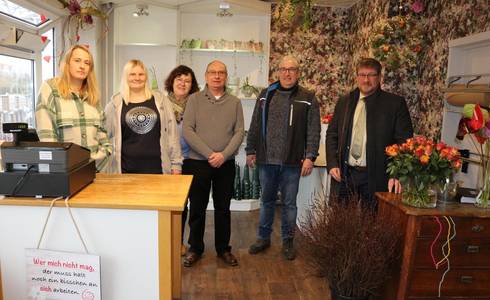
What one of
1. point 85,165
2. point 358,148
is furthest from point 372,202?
point 85,165

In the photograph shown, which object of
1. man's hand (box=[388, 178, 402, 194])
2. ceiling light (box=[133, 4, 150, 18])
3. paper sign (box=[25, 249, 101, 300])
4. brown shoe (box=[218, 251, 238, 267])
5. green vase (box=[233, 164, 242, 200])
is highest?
ceiling light (box=[133, 4, 150, 18])

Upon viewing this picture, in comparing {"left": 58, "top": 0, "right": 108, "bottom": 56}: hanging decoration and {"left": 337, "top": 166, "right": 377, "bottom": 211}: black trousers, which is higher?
{"left": 58, "top": 0, "right": 108, "bottom": 56}: hanging decoration

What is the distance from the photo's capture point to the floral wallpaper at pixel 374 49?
330cm

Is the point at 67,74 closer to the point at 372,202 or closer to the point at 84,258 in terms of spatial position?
the point at 84,258

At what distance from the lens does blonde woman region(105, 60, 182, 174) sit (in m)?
2.51

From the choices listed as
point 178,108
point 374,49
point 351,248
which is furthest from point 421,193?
point 374,49

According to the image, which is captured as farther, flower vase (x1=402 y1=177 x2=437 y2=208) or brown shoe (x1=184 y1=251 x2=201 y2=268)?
brown shoe (x1=184 y1=251 x2=201 y2=268)

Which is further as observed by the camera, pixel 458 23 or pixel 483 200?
pixel 458 23

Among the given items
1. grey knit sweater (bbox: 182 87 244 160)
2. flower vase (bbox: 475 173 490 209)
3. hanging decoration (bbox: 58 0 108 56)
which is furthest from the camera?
hanging decoration (bbox: 58 0 108 56)

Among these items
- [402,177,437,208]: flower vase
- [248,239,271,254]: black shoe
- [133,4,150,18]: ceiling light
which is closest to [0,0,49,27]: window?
[133,4,150,18]: ceiling light

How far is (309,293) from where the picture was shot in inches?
104

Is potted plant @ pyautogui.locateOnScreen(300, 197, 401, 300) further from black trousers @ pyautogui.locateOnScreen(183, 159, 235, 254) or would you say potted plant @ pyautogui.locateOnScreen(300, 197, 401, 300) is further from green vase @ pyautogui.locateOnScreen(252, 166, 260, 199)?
green vase @ pyautogui.locateOnScreen(252, 166, 260, 199)

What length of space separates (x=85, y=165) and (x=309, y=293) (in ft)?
5.35

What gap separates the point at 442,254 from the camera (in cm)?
209
